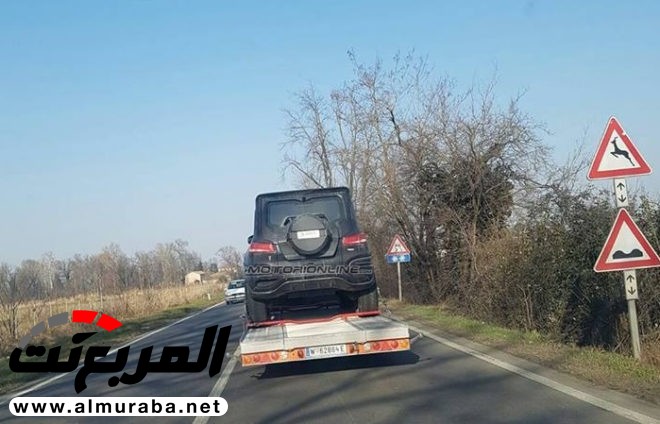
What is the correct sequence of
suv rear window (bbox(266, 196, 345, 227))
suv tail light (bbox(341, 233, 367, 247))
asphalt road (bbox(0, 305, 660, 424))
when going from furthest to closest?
suv rear window (bbox(266, 196, 345, 227)), suv tail light (bbox(341, 233, 367, 247)), asphalt road (bbox(0, 305, 660, 424))

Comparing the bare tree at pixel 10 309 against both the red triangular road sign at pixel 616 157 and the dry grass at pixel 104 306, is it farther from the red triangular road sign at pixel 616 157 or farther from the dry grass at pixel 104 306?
the red triangular road sign at pixel 616 157

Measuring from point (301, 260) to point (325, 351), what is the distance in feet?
6.70

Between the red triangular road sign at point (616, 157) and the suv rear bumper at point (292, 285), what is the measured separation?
13.4ft

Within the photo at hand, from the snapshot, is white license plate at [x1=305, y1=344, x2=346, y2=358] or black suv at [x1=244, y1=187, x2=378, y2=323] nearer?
white license plate at [x1=305, y1=344, x2=346, y2=358]

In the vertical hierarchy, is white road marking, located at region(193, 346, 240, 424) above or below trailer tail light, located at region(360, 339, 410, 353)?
below

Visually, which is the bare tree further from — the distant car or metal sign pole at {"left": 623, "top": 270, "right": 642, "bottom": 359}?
the distant car

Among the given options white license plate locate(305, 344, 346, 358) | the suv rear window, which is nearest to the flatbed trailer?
white license plate locate(305, 344, 346, 358)

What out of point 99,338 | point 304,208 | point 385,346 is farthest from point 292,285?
point 99,338

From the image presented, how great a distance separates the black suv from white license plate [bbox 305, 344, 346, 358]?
1753 mm

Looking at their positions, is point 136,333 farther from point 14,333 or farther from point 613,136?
point 613,136

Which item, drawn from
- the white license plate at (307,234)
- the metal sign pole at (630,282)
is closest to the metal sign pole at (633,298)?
the metal sign pole at (630,282)

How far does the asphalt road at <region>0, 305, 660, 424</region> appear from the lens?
7639mm

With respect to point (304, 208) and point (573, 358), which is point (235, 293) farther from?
point (573, 358)

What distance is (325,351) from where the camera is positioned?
9.73 m
